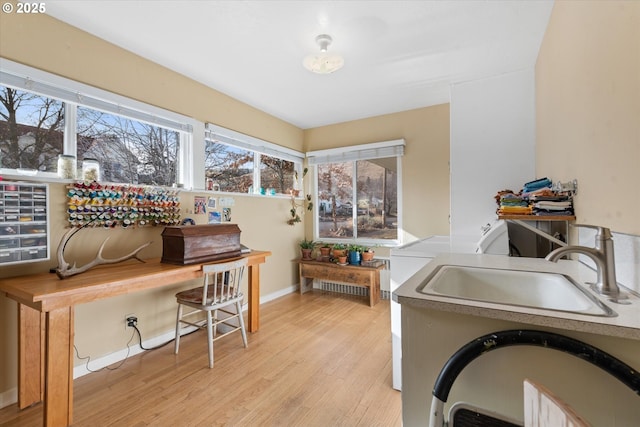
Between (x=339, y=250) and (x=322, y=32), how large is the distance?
2.70 meters

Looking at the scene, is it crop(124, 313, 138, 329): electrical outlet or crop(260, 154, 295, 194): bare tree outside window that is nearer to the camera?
crop(124, 313, 138, 329): electrical outlet

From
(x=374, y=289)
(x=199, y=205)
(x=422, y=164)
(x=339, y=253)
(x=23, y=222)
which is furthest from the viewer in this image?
(x=339, y=253)

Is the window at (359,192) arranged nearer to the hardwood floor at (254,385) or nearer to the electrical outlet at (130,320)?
the hardwood floor at (254,385)

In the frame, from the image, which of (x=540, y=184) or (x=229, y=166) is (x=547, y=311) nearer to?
(x=540, y=184)

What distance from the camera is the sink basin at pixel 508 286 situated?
1062 mm

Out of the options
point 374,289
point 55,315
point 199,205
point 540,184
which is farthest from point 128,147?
point 540,184

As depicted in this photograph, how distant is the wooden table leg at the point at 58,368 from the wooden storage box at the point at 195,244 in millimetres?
760

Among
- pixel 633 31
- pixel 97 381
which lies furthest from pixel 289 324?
pixel 633 31

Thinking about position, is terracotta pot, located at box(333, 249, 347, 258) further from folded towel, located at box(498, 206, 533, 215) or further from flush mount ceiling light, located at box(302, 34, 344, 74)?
flush mount ceiling light, located at box(302, 34, 344, 74)

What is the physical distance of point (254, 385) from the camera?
196cm

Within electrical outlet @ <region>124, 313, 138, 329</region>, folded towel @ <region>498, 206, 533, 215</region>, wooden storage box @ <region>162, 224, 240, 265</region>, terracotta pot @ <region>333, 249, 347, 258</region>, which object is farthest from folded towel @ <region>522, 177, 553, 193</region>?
electrical outlet @ <region>124, 313, 138, 329</region>

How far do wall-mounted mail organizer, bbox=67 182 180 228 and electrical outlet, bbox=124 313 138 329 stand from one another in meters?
0.77

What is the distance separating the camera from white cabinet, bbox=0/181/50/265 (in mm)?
1679

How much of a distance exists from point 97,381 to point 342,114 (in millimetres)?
3871
